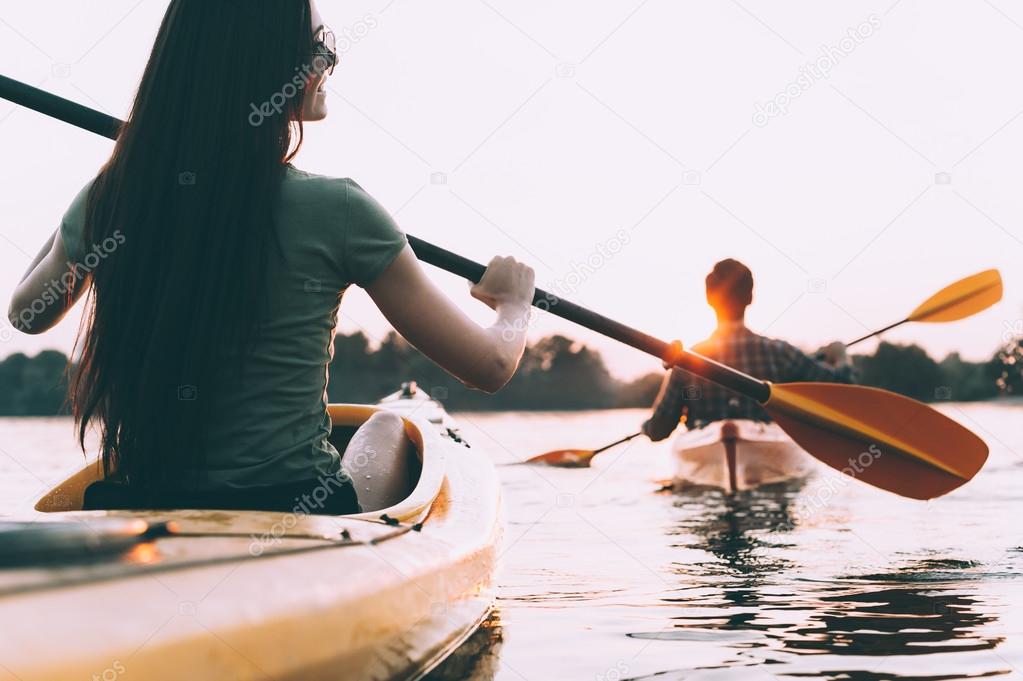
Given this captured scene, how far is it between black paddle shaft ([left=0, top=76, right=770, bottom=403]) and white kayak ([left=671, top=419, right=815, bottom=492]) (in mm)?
3135

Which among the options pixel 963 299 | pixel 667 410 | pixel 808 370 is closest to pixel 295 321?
pixel 963 299

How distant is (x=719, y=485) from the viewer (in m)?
7.46

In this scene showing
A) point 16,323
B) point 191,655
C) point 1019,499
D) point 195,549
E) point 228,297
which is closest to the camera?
point 191,655

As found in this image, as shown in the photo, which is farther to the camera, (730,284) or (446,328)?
(730,284)

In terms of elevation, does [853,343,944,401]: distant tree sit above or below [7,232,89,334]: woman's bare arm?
above

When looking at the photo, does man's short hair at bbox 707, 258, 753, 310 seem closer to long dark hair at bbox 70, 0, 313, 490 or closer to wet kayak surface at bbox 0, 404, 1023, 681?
wet kayak surface at bbox 0, 404, 1023, 681

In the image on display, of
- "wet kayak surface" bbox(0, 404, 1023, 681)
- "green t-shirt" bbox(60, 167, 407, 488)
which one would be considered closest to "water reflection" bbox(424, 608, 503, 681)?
"wet kayak surface" bbox(0, 404, 1023, 681)

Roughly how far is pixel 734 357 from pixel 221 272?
5.59m

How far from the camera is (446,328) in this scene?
6.57 ft

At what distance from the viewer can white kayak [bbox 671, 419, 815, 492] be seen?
716 cm

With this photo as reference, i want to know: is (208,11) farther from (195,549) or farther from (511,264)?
(195,549)

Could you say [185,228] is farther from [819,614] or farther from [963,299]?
[963,299]

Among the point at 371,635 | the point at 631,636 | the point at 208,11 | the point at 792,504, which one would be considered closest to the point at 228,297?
the point at 208,11

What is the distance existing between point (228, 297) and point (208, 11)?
22.2 inches
